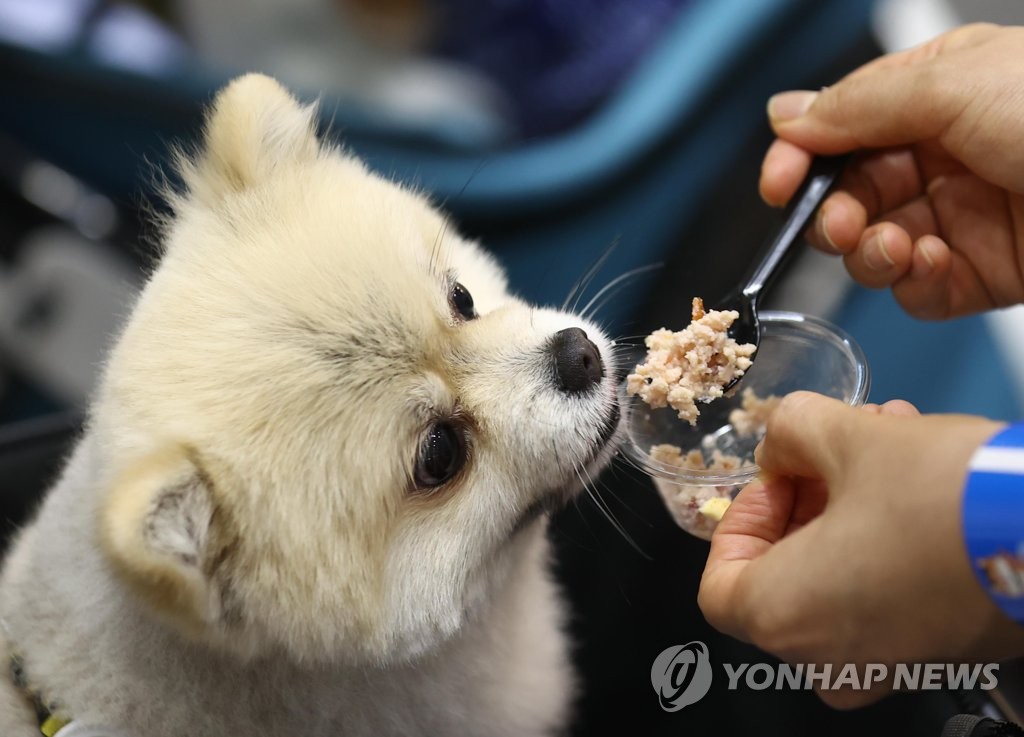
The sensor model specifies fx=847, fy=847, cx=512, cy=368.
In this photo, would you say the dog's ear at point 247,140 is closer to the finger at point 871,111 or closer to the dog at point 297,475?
the dog at point 297,475

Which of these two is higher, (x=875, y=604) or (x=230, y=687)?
(x=875, y=604)

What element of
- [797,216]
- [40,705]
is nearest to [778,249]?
[797,216]

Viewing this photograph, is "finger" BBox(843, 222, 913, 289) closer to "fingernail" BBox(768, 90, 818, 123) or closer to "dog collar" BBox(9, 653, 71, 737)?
"fingernail" BBox(768, 90, 818, 123)

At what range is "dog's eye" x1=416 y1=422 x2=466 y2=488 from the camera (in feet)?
3.85

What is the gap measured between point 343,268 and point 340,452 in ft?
0.84

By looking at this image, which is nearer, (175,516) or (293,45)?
(175,516)

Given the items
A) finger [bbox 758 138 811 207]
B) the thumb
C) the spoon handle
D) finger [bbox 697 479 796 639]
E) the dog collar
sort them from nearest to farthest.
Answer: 1. the thumb
2. finger [bbox 697 479 796 639]
3. the dog collar
4. the spoon handle
5. finger [bbox 758 138 811 207]

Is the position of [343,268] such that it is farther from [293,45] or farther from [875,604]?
[293,45]

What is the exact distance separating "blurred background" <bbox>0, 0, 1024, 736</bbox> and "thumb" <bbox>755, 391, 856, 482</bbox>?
47 centimetres

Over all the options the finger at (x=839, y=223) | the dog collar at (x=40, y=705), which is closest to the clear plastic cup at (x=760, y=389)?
the finger at (x=839, y=223)

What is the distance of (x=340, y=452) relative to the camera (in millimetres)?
1104

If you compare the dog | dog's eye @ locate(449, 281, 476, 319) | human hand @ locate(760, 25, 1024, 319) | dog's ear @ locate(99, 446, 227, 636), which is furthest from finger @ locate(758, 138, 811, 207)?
dog's ear @ locate(99, 446, 227, 636)

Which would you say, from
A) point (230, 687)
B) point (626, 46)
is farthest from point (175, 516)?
point (626, 46)

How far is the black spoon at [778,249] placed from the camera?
1362mm
